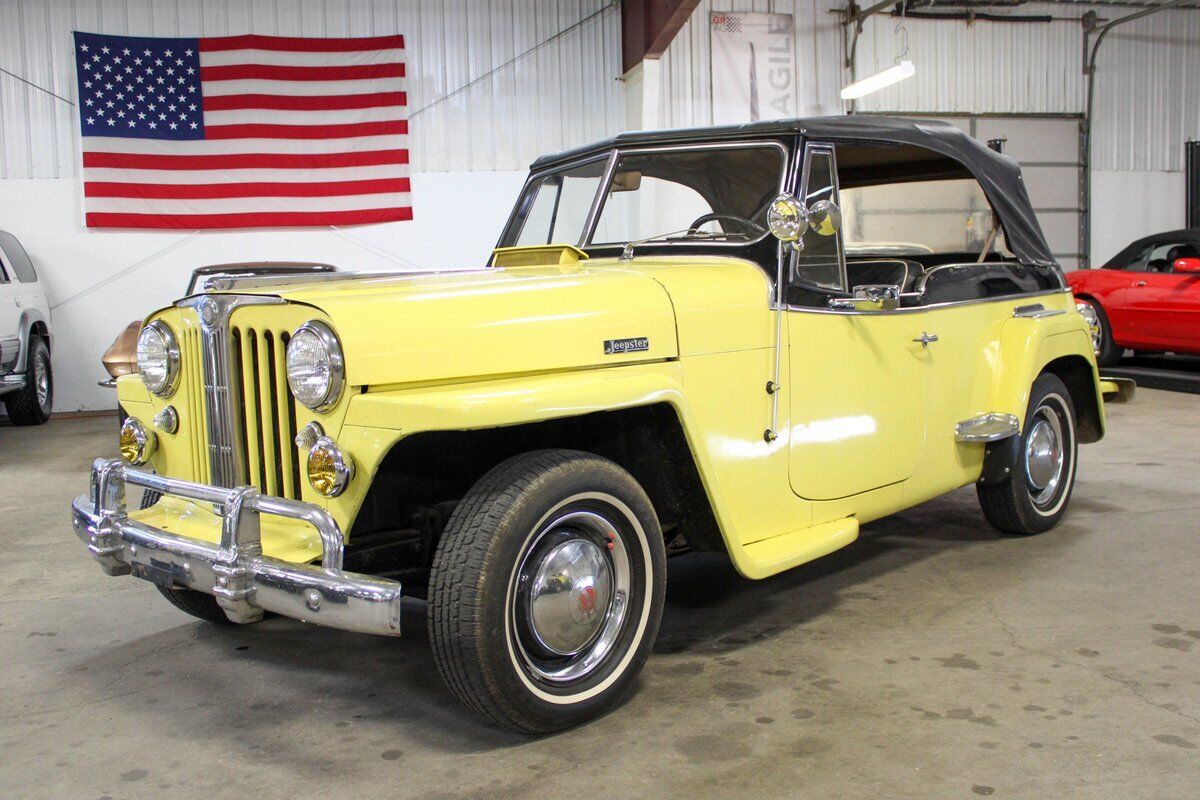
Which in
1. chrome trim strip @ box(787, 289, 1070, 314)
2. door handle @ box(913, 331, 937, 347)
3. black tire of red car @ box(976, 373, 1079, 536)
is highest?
chrome trim strip @ box(787, 289, 1070, 314)

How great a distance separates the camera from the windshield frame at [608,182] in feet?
11.7

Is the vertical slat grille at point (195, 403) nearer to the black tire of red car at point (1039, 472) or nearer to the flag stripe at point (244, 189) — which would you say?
the black tire of red car at point (1039, 472)

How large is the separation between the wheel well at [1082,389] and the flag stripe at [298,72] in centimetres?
845

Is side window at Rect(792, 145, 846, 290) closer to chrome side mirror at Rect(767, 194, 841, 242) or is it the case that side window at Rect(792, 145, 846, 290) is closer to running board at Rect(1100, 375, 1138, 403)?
chrome side mirror at Rect(767, 194, 841, 242)

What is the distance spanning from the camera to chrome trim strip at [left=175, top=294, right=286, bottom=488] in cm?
283

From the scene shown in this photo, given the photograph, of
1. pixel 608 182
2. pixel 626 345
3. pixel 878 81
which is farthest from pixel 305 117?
pixel 626 345

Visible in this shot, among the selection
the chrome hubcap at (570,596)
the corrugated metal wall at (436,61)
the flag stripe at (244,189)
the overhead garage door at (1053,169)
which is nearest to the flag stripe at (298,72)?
the corrugated metal wall at (436,61)

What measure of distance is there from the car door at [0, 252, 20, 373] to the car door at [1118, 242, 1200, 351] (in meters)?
10.0

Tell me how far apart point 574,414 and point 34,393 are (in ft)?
29.3

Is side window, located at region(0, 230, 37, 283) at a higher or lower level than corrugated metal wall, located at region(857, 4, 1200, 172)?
lower

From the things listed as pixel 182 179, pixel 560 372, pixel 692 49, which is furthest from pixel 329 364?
pixel 692 49

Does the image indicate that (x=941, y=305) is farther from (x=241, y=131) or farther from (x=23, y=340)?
(x=241, y=131)

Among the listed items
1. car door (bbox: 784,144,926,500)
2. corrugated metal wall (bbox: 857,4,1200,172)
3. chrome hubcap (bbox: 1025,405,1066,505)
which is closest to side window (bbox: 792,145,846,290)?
car door (bbox: 784,144,926,500)

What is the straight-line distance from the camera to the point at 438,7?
456 inches
